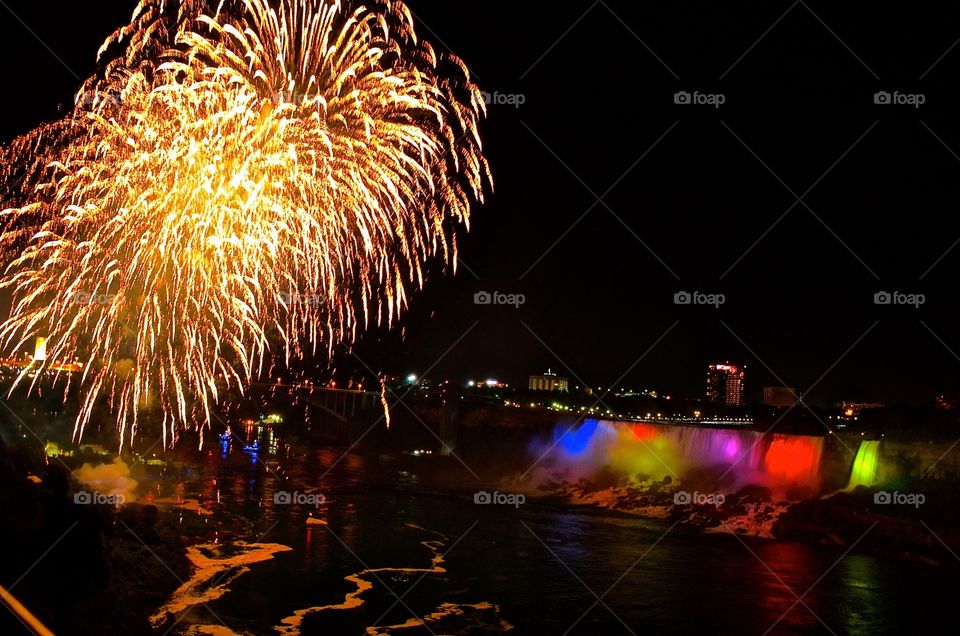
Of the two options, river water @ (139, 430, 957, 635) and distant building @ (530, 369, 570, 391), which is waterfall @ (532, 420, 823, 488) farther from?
distant building @ (530, 369, 570, 391)

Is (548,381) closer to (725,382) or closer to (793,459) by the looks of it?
(725,382)

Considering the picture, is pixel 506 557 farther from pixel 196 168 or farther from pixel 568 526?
pixel 196 168

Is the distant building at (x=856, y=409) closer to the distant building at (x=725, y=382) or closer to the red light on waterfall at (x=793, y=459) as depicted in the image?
the red light on waterfall at (x=793, y=459)

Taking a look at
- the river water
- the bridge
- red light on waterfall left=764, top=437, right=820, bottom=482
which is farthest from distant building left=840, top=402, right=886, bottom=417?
the bridge

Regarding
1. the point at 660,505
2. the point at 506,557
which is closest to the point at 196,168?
the point at 506,557

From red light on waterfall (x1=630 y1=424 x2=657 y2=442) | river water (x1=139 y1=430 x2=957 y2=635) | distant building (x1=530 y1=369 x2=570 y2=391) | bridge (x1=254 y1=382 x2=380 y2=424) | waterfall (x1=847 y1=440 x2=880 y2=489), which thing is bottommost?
river water (x1=139 y1=430 x2=957 y2=635)

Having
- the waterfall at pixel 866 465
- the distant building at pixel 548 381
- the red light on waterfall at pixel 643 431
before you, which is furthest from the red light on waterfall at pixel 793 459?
the distant building at pixel 548 381

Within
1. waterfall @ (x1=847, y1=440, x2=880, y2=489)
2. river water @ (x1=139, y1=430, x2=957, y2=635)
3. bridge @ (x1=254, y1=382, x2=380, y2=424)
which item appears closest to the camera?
river water @ (x1=139, y1=430, x2=957, y2=635)
